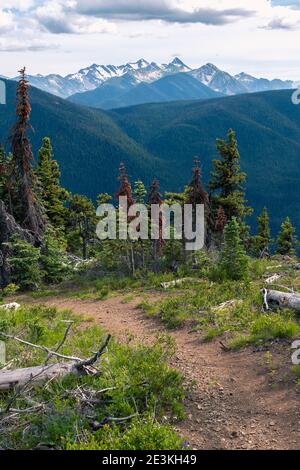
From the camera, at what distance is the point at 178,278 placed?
20.2 meters

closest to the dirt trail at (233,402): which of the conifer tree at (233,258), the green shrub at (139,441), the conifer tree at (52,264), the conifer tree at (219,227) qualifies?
the green shrub at (139,441)

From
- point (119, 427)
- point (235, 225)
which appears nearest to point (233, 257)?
point (235, 225)

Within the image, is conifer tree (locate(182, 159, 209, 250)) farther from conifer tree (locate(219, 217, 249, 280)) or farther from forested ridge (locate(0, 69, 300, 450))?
conifer tree (locate(219, 217, 249, 280))

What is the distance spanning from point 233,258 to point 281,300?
5.27 m

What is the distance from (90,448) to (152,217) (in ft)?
61.7

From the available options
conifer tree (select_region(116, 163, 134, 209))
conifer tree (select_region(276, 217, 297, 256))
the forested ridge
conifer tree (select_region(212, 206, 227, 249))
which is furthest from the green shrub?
conifer tree (select_region(276, 217, 297, 256))

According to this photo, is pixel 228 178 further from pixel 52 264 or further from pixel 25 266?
pixel 25 266

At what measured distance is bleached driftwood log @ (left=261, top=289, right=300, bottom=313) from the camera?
13.0m

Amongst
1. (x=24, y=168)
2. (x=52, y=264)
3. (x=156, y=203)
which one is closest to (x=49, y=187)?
(x=24, y=168)

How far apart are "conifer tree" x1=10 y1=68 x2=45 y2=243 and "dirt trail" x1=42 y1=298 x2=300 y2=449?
1614 cm

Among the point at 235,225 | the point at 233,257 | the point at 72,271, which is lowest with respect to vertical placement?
the point at 72,271

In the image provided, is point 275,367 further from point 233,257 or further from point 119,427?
point 233,257

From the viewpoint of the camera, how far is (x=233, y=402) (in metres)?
8.99

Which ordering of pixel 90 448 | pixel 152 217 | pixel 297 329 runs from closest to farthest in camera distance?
pixel 90 448
pixel 297 329
pixel 152 217
